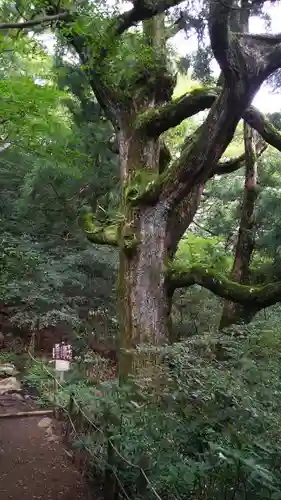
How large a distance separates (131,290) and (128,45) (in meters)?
3.11

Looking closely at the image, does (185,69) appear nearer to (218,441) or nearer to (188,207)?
(188,207)

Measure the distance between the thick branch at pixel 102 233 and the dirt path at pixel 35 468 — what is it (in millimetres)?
2782

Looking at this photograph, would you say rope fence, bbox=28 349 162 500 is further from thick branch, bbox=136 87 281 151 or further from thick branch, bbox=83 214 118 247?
thick branch, bbox=136 87 281 151

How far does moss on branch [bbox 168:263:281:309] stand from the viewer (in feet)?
19.2

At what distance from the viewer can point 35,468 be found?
4.91 meters

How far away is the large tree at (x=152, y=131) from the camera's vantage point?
4922 millimetres

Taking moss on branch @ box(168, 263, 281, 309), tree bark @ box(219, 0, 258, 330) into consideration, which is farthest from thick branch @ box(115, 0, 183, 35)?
tree bark @ box(219, 0, 258, 330)

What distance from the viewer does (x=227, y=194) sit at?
10016mm

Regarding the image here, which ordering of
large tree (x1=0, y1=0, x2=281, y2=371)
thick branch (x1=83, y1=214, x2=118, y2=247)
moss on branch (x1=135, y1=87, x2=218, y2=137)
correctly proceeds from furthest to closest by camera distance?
thick branch (x1=83, y1=214, x2=118, y2=247)
moss on branch (x1=135, y1=87, x2=218, y2=137)
large tree (x1=0, y1=0, x2=281, y2=371)

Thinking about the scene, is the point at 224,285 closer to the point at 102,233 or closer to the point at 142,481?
the point at 102,233

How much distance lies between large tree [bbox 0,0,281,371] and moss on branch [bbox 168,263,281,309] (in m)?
0.01

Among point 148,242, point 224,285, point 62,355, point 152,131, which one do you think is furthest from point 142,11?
point 62,355

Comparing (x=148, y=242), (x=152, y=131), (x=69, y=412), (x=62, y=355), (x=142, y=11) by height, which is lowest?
→ (x=69, y=412)

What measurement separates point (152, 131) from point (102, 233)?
1.70 m
